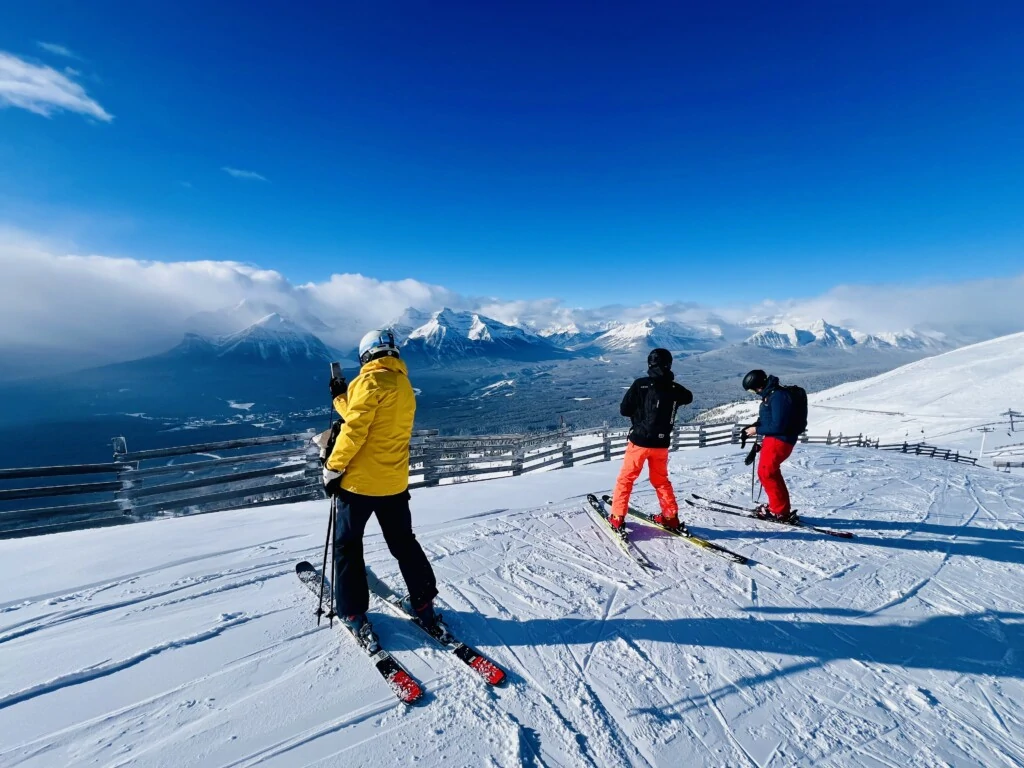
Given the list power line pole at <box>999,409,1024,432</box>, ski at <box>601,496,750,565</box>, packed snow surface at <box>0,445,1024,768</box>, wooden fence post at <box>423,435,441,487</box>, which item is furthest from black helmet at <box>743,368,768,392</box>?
power line pole at <box>999,409,1024,432</box>

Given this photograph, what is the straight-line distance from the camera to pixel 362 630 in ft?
10.2

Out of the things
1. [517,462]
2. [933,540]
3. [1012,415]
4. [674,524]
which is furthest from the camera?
[1012,415]

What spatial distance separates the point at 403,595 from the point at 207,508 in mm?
6847

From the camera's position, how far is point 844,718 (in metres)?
2.70

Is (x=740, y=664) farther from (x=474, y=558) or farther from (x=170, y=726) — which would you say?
(x=170, y=726)

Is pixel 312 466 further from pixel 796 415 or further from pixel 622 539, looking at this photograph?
pixel 796 415

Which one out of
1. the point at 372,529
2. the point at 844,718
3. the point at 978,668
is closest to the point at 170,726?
the point at 372,529

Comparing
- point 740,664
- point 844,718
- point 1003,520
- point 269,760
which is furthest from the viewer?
point 1003,520

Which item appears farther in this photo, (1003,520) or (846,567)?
(1003,520)

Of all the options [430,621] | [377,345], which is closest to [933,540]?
[430,621]

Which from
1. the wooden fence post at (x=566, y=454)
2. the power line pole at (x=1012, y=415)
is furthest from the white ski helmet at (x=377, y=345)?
the power line pole at (x=1012, y=415)

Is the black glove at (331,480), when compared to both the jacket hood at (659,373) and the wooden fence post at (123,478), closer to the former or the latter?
the jacket hood at (659,373)

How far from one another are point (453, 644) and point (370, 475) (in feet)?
4.47

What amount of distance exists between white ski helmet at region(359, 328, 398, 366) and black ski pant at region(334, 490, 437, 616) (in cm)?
101
